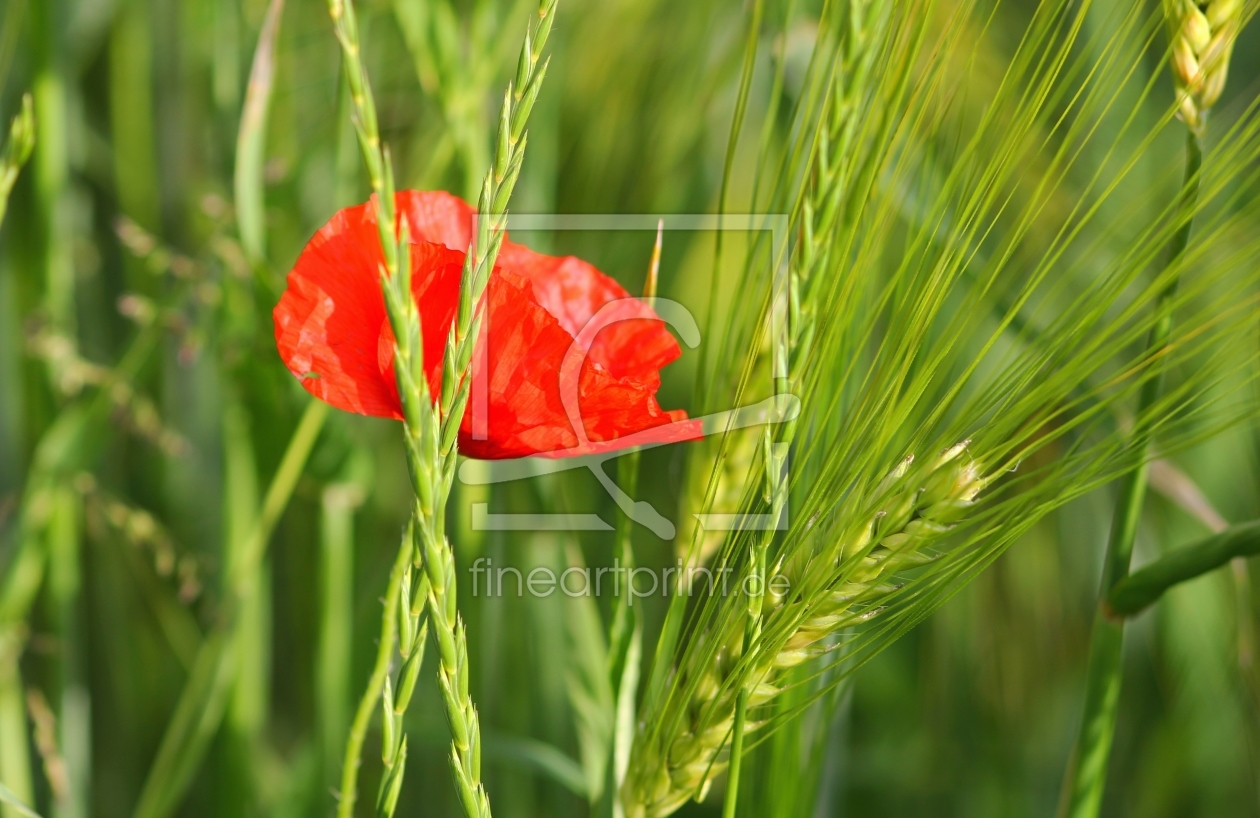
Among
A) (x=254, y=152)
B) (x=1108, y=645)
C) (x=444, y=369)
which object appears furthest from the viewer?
(x=254, y=152)

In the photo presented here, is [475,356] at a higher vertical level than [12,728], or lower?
higher

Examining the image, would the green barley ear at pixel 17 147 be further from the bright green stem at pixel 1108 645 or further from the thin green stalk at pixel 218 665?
the bright green stem at pixel 1108 645

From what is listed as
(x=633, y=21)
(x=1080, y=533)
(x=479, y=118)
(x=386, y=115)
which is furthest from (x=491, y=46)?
(x=1080, y=533)

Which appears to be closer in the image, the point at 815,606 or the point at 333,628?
the point at 815,606

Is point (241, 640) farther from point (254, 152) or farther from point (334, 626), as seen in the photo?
point (254, 152)

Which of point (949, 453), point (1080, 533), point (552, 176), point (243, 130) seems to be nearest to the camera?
point (949, 453)

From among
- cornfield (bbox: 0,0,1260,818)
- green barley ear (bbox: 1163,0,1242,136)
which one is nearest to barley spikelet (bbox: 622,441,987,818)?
cornfield (bbox: 0,0,1260,818)

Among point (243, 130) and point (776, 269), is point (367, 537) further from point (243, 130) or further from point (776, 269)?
point (776, 269)
